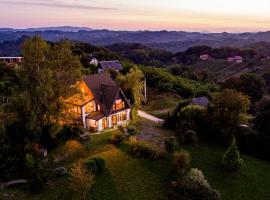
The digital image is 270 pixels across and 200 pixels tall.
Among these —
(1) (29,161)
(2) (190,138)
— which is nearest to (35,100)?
(1) (29,161)

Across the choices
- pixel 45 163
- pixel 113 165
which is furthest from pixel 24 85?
pixel 113 165

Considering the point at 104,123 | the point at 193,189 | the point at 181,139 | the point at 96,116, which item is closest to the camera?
the point at 193,189

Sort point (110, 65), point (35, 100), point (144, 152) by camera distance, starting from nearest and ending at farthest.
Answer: point (35, 100), point (144, 152), point (110, 65)

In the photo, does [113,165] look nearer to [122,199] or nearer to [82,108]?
[122,199]

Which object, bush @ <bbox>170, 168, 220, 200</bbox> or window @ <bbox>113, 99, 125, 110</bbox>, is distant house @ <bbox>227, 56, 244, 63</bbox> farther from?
bush @ <bbox>170, 168, 220, 200</bbox>

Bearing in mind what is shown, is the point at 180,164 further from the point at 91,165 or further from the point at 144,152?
the point at 91,165

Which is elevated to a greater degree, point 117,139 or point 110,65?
point 110,65

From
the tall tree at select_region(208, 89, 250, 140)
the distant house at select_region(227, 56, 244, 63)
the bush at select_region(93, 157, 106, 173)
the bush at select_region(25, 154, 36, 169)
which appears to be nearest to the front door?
the bush at select_region(93, 157, 106, 173)
